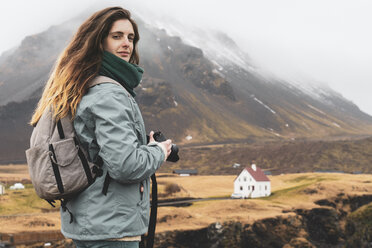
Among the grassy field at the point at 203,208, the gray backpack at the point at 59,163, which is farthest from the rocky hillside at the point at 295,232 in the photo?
the gray backpack at the point at 59,163

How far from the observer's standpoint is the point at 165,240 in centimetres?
3447

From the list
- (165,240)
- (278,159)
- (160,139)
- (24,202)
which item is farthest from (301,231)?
(278,159)

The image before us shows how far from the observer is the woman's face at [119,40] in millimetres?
4391

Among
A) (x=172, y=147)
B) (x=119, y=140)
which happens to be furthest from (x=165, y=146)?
(x=119, y=140)

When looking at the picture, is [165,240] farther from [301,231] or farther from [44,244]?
[301,231]

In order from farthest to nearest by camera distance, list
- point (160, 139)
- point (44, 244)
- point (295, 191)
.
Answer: point (295, 191), point (44, 244), point (160, 139)

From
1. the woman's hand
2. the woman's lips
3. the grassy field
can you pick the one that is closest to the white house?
the grassy field

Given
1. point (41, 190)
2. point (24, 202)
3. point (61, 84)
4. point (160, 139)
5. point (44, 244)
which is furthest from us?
point (24, 202)

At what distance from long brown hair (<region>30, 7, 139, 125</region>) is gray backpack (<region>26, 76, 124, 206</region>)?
15 cm

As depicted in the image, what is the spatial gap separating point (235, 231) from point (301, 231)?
677 centimetres

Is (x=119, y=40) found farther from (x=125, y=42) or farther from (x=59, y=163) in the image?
(x=59, y=163)

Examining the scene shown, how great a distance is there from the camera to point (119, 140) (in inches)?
143

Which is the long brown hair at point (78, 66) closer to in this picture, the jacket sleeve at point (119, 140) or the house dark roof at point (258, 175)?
the jacket sleeve at point (119, 140)

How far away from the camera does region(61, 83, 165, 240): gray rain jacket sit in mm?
3650
